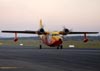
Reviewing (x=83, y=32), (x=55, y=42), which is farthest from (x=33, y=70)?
(x=83, y=32)

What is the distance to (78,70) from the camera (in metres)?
17.1

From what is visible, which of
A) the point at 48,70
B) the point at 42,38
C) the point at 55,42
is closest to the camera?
the point at 48,70

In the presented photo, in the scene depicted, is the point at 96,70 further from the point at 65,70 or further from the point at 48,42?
the point at 48,42

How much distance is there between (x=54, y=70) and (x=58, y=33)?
4121cm

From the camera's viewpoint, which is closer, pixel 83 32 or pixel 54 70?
pixel 54 70

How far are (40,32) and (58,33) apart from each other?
3.98 metres

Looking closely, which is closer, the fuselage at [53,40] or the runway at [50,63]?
the runway at [50,63]

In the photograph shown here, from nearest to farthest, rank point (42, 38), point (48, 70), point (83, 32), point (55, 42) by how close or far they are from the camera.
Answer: point (48, 70) < point (55, 42) < point (42, 38) < point (83, 32)

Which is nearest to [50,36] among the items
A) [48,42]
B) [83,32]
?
[48,42]

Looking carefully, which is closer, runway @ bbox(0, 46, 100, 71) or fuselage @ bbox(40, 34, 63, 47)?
runway @ bbox(0, 46, 100, 71)

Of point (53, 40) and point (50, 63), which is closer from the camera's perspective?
point (50, 63)

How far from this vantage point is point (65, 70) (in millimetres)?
17094

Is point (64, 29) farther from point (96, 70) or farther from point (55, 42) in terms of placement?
point (96, 70)

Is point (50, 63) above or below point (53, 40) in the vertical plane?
below
